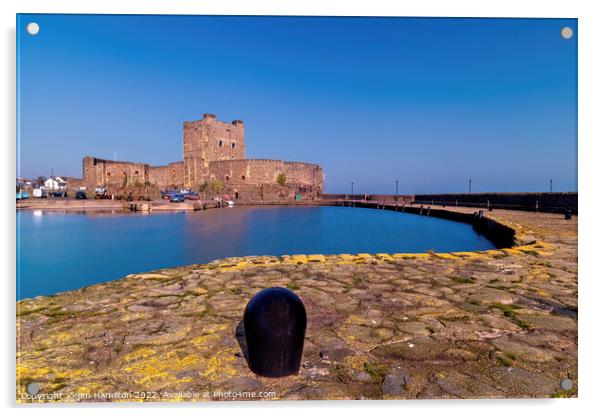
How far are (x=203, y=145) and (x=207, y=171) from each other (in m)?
4.26

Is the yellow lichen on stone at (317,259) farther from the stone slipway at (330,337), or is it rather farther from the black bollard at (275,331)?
the black bollard at (275,331)

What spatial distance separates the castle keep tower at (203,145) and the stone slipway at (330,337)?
46.7 m

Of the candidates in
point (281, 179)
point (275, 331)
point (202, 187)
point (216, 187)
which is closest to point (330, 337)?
point (275, 331)

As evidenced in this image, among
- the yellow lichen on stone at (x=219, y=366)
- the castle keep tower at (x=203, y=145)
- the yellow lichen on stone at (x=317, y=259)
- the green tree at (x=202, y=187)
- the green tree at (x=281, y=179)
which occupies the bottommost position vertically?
the yellow lichen on stone at (x=219, y=366)

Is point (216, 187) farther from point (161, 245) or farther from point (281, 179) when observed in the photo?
point (161, 245)

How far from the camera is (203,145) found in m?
49.6

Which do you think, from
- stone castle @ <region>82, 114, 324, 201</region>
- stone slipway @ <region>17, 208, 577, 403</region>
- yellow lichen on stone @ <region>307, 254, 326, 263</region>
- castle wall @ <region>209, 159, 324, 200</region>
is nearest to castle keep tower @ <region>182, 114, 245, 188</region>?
stone castle @ <region>82, 114, 324, 201</region>

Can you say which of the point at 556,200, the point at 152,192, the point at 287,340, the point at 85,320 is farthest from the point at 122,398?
the point at 152,192

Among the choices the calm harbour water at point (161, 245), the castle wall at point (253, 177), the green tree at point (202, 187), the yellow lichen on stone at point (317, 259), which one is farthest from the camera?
the castle wall at point (253, 177)

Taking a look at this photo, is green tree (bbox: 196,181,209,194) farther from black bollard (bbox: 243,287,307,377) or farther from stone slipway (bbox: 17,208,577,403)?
black bollard (bbox: 243,287,307,377)

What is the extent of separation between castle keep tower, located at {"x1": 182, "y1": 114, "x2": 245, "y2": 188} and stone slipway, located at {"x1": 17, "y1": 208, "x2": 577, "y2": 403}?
46.7 metres

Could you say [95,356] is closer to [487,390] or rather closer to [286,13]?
[487,390]

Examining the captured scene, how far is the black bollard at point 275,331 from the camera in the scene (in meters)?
2.02

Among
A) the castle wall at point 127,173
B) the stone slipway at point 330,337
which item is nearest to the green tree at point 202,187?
the castle wall at point 127,173
